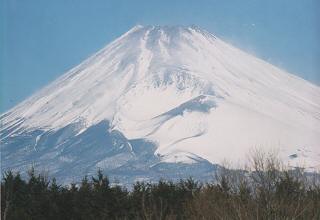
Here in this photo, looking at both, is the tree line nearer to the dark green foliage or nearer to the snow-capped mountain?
the dark green foliage

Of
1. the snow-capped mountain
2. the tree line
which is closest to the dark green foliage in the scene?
the tree line

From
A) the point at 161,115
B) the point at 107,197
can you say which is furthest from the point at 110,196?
the point at 161,115

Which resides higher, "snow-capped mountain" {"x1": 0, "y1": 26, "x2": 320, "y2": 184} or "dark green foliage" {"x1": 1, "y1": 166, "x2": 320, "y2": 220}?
"snow-capped mountain" {"x1": 0, "y1": 26, "x2": 320, "y2": 184}

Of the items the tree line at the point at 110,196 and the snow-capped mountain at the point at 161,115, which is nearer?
the tree line at the point at 110,196

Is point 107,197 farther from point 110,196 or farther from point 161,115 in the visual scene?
point 161,115

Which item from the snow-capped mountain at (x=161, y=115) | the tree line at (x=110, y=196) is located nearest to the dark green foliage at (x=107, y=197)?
the tree line at (x=110, y=196)

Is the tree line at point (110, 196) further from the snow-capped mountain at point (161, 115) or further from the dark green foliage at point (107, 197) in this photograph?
the snow-capped mountain at point (161, 115)

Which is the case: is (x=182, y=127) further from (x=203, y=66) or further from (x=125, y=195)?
(x=125, y=195)

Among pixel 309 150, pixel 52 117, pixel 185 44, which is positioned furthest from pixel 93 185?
pixel 185 44

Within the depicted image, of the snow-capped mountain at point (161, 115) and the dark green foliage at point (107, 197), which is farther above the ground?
the snow-capped mountain at point (161, 115)
